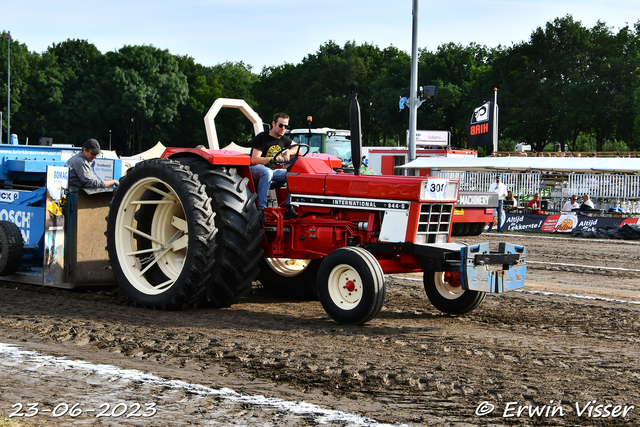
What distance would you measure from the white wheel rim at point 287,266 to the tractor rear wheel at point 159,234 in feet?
3.57

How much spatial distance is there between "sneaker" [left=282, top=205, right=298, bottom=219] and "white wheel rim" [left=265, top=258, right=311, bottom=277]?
887 mm

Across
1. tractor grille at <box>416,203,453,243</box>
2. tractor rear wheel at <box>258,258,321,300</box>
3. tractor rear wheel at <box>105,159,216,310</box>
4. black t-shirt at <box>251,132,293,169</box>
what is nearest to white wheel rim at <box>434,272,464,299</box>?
tractor grille at <box>416,203,453,243</box>

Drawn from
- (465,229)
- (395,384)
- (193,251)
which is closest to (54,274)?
(193,251)

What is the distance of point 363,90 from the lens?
66.9 m

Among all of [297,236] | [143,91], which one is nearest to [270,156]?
[297,236]

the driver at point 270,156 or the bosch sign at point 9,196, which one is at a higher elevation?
the driver at point 270,156

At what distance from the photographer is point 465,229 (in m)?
15.9

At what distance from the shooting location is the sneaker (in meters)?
6.99

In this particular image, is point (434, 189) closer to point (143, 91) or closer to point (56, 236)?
point (56, 236)

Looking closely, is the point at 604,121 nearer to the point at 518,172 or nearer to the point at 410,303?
the point at 518,172

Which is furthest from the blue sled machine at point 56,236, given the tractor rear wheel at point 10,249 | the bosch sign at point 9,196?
the bosch sign at point 9,196

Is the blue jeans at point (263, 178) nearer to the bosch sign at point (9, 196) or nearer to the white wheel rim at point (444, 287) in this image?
the white wheel rim at point (444, 287)

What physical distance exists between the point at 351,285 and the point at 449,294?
3.93 ft

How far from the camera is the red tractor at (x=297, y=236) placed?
6.16 meters
